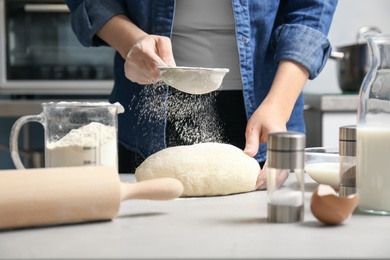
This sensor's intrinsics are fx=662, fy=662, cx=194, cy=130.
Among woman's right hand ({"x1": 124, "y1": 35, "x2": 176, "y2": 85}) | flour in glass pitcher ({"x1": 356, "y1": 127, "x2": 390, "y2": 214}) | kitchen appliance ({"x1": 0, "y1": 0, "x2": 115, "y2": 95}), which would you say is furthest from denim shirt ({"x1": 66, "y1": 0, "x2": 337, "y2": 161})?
kitchen appliance ({"x1": 0, "y1": 0, "x2": 115, "y2": 95})

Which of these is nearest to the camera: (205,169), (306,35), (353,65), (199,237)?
(199,237)

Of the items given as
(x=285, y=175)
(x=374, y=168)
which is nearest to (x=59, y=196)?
(x=285, y=175)

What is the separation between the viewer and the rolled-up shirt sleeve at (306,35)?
1320 mm

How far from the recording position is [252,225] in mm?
811

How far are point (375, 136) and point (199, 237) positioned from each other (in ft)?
0.99

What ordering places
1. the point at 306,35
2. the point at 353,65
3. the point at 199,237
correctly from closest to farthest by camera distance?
1. the point at 199,237
2. the point at 306,35
3. the point at 353,65

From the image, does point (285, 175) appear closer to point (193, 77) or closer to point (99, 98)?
point (193, 77)

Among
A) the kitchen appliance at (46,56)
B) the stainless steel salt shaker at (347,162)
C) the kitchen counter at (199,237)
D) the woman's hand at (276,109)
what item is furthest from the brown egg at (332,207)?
the kitchen appliance at (46,56)

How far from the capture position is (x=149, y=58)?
1.17 m

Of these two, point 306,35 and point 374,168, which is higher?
point 306,35

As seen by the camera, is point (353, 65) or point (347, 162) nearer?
point (347, 162)

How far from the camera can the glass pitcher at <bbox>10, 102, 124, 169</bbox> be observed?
0.96 metres

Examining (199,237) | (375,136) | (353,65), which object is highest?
(353,65)

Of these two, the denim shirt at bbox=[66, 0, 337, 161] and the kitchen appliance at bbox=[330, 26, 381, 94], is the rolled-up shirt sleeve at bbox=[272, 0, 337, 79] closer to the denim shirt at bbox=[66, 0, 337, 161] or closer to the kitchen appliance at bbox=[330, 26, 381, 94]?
the denim shirt at bbox=[66, 0, 337, 161]
